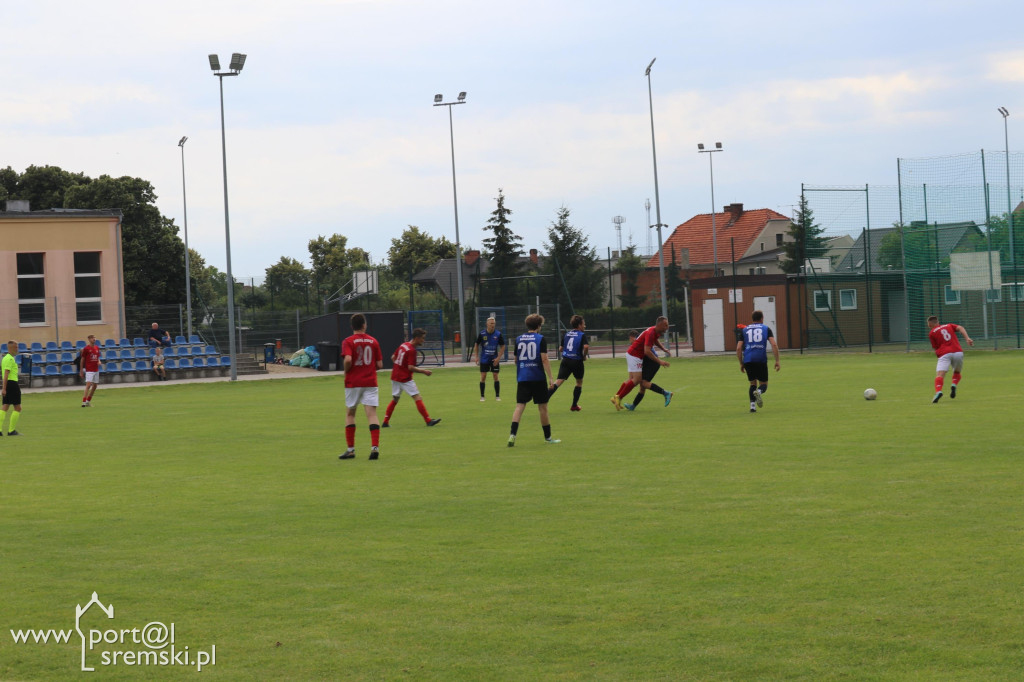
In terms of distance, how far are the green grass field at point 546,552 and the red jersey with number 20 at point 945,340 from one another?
4.12 meters

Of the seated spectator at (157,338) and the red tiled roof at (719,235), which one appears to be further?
the red tiled roof at (719,235)

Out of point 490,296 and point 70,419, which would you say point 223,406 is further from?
point 490,296

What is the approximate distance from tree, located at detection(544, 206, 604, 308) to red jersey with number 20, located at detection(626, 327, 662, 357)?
1845 inches

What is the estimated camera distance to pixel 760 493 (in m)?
10.6

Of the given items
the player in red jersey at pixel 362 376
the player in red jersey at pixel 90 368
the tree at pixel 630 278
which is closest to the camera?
the player in red jersey at pixel 362 376

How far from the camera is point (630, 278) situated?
3029 inches

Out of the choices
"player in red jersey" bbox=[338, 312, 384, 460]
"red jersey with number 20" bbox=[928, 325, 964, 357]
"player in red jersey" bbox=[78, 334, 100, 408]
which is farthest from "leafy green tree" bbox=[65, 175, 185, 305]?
"player in red jersey" bbox=[338, 312, 384, 460]

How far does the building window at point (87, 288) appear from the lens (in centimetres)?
4475

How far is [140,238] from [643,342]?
157ft

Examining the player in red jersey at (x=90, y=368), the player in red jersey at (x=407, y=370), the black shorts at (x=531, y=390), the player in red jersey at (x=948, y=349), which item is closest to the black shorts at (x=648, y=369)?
the player in red jersey at (x=407, y=370)

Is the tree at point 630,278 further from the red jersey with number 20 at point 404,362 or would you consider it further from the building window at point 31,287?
the red jersey with number 20 at point 404,362

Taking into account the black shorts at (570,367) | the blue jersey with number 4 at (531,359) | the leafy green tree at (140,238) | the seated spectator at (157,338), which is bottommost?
the black shorts at (570,367)

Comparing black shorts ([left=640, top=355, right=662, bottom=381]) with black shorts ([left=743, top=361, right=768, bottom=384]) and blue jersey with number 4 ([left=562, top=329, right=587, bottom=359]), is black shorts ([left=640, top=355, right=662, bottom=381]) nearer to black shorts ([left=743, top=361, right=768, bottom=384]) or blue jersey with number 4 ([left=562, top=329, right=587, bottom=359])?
blue jersey with number 4 ([left=562, top=329, right=587, bottom=359])

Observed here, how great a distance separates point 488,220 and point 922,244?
134 feet
